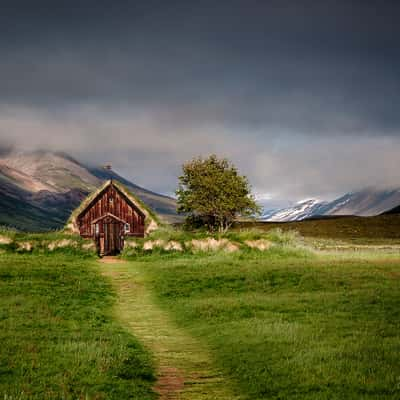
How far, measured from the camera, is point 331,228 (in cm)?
11969

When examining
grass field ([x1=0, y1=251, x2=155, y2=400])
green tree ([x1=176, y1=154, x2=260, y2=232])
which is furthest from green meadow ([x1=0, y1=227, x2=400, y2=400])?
green tree ([x1=176, y1=154, x2=260, y2=232])

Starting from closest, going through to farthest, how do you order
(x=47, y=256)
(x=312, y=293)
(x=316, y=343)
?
1. (x=316, y=343)
2. (x=312, y=293)
3. (x=47, y=256)

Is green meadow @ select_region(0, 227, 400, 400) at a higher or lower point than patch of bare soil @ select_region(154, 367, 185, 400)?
higher

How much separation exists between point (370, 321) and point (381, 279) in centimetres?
1134

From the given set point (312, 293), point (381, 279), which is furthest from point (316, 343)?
point (381, 279)

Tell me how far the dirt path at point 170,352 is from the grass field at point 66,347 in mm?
542

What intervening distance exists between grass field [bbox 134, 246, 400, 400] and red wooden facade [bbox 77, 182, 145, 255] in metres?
18.0

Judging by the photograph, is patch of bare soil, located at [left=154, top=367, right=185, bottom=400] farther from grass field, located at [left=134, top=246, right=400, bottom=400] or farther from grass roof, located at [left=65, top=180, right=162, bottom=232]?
grass roof, located at [left=65, top=180, right=162, bottom=232]

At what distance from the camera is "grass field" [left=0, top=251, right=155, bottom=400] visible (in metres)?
11.9

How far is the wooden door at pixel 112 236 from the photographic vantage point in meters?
57.7

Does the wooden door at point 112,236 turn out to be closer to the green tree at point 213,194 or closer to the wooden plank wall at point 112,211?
the wooden plank wall at point 112,211

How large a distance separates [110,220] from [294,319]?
134 ft

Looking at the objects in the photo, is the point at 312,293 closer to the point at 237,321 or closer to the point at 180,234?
the point at 237,321

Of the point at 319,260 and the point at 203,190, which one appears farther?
the point at 203,190
